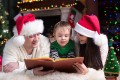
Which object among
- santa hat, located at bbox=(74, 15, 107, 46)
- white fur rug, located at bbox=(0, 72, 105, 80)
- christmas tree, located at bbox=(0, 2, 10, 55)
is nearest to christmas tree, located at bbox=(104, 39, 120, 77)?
santa hat, located at bbox=(74, 15, 107, 46)

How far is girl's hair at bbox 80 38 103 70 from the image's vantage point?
1747 millimetres

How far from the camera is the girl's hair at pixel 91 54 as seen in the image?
1.75 m

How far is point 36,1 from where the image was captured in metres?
6.21

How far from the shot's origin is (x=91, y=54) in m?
1.81

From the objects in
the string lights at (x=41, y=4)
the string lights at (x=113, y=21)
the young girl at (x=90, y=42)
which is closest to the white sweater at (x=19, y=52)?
the young girl at (x=90, y=42)

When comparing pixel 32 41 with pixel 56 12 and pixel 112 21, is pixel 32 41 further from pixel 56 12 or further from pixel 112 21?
pixel 56 12

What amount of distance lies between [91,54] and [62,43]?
9.3 inches

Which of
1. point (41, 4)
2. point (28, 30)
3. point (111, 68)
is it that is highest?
point (41, 4)

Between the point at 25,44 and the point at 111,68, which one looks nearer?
the point at 111,68

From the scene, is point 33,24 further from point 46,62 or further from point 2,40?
point 2,40

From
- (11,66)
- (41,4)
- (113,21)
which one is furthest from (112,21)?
(11,66)

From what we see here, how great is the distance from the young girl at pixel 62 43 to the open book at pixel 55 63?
66cm

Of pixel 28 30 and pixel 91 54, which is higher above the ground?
pixel 28 30

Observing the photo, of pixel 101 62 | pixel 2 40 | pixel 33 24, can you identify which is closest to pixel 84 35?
pixel 101 62
